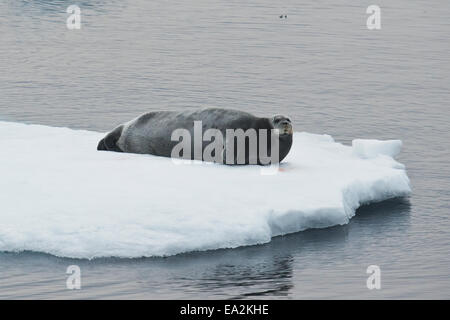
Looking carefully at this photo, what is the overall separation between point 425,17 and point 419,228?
21440 millimetres

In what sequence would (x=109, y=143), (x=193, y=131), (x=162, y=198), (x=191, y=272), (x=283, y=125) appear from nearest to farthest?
(x=191, y=272) → (x=162, y=198) → (x=283, y=125) → (x=193, y=131) → (x=109, y=143)

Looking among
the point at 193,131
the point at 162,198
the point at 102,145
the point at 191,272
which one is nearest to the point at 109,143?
the point at 102,145

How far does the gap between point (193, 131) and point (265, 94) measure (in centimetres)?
739

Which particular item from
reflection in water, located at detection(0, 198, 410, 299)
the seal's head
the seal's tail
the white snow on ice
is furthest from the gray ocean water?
the seal's tail

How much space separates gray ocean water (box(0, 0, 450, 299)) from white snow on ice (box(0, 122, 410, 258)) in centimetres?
17

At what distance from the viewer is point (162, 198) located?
34.0 feet

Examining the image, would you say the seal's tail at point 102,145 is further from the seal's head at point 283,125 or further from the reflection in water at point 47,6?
the reflection in water at point 47,6

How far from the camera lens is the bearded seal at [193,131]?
12.3 metres

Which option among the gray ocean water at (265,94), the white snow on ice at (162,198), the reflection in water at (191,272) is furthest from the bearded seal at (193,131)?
the reflection in water at (191,272)

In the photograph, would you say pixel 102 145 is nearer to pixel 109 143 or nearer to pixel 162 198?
pixel 109 143

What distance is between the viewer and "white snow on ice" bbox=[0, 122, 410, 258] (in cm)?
955

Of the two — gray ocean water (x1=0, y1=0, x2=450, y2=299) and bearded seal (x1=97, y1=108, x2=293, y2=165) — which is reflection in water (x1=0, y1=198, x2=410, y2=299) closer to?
gray ocean water (x1=0, y1=0, x2=450, y2=299)
